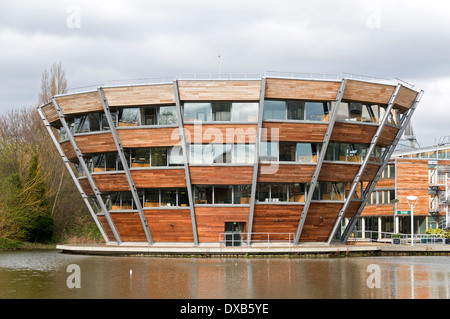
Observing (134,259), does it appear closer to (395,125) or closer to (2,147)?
(395,125)

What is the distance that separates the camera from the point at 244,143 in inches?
1585

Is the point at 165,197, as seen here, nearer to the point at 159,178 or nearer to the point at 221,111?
the point at 159,178

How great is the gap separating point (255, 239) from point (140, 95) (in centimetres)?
1207

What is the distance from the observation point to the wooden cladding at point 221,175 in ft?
132

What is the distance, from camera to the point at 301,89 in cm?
3997

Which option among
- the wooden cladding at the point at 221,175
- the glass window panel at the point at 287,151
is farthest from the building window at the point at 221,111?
the wooden cladding at the point at 221,175

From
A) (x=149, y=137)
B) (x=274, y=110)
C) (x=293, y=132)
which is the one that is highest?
(x=274, y=110)

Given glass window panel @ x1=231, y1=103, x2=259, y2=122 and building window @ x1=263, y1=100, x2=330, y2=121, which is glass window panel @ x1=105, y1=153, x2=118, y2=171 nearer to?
glass window panel @ x1=231, y1=103, x2=259, y2=122

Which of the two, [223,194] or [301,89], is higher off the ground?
[301,89]

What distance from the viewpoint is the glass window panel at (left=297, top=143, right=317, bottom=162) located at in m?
41.2

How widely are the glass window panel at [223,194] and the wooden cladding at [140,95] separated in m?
6.48

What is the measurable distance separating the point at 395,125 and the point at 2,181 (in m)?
32.3

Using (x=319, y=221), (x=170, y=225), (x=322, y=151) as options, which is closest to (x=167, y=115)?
(x=170, y=225)
